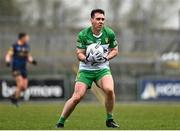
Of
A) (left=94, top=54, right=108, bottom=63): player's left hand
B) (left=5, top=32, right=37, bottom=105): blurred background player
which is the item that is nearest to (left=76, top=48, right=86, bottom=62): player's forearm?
(left=94, top=54, right=108, bottom=63): player's left hand

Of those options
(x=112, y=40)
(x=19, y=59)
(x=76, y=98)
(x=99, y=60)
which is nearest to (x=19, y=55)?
(x=19, y=59)

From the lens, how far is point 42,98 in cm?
3164

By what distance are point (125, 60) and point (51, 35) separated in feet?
13.2

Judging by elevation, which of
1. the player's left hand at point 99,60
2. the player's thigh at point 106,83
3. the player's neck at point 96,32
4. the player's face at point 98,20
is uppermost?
the player's face at point 98,20

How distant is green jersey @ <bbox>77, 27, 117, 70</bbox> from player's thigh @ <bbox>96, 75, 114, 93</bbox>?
23cm

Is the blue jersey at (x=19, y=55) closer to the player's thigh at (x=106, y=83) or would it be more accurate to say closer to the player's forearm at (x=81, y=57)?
the player's thigh at (x=106, y=83)

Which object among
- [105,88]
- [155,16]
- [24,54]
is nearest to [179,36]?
[24,54]

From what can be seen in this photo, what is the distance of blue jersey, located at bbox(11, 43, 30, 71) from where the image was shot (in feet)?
84.6

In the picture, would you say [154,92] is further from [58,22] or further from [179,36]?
[58,22]

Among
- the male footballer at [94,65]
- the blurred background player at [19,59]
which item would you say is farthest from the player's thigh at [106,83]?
the blurred background player at [19,59]

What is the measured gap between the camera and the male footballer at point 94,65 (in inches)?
509

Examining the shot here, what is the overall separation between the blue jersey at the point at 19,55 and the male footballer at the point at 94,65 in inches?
501

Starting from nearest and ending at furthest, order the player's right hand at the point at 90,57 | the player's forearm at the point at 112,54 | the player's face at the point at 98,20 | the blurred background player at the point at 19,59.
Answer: the player's face at the point at 98,20 < the player's right hand at the point at 90,57 < the player's forearm at the point at 112,54 < the blurred background player at the point at 19,59

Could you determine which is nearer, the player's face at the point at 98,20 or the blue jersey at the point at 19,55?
the player's face at the point at 98,20
